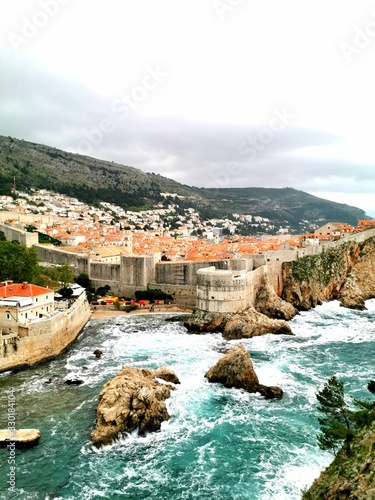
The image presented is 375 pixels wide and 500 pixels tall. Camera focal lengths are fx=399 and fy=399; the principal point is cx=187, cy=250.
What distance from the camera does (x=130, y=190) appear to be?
116375 mm

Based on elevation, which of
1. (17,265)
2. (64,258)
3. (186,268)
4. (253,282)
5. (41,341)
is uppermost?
(64,258)

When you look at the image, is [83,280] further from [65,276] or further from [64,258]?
[65,276]

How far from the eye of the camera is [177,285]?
31.0 metres

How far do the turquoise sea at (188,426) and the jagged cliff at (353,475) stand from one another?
3568 mm

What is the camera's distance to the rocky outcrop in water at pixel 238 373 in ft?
51.7

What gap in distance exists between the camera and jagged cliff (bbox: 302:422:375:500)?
17.5 feet

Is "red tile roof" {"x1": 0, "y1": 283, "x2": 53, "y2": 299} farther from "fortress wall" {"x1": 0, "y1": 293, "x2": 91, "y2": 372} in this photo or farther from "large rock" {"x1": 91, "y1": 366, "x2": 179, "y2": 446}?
"large rock" {"x1": 91, "y1": 366, "x2": 179, "y2": 446}

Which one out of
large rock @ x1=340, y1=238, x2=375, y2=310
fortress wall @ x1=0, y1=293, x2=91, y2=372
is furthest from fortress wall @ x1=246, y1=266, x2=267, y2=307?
fortress wall @ x1=0, y1=293, x2=91, y2=372

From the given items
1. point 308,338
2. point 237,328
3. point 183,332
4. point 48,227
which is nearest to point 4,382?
point 183,332

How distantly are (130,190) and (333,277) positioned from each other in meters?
90.6

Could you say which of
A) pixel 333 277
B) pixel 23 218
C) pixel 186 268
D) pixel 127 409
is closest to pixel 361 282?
pixel 333 277

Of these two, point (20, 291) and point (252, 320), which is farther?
point (252, 320)

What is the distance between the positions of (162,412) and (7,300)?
10049mm
